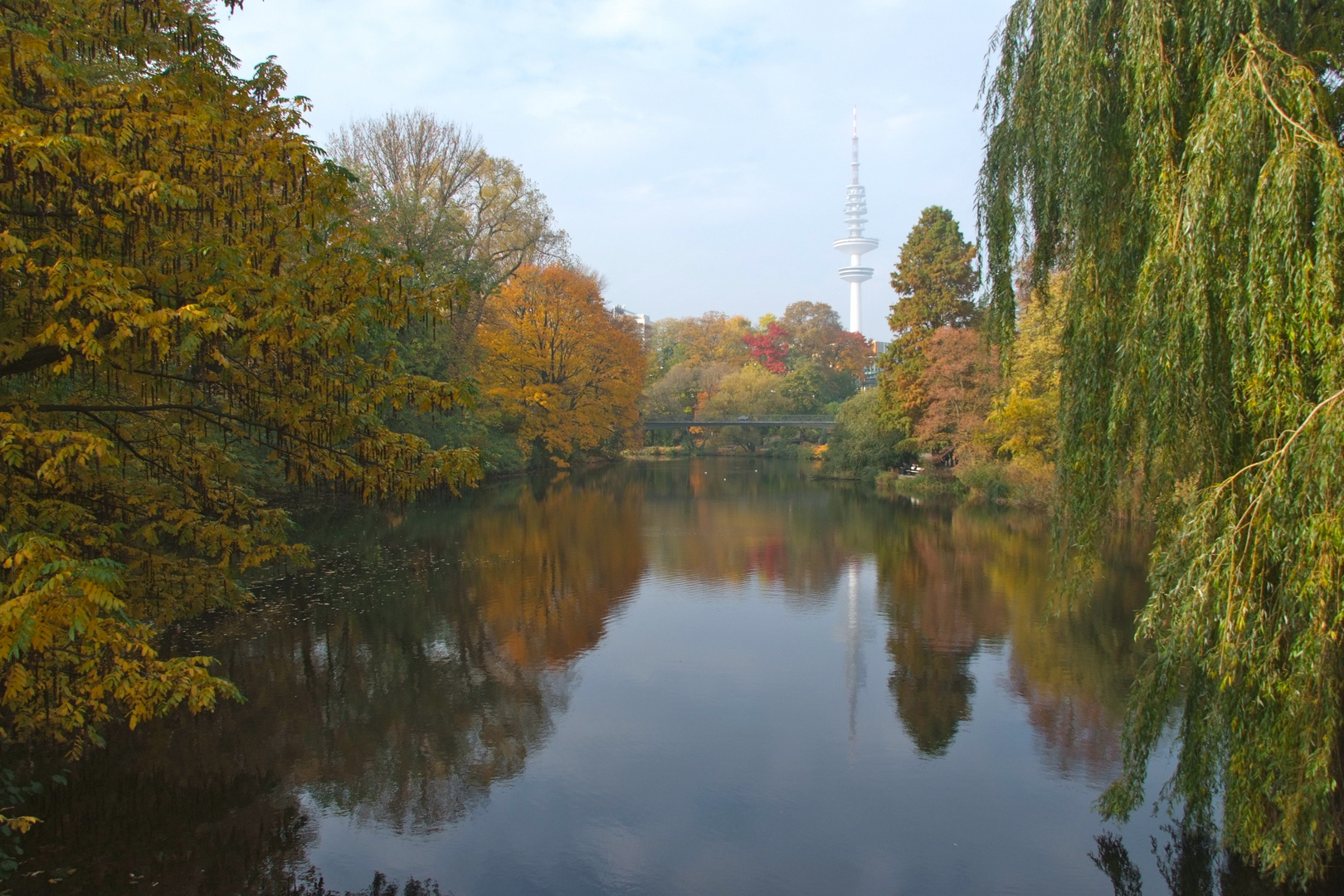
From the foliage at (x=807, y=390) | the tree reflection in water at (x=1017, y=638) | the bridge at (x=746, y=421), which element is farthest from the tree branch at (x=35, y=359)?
the foliage at (x=807, y=390)

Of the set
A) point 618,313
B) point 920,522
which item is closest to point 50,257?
point 920,522

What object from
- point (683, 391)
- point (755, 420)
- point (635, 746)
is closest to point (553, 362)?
point (755, 420)

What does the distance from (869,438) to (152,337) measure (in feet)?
120

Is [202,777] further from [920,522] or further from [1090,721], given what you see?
[920,522]

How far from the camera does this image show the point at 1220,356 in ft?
19.7

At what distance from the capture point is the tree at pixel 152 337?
4844 mm

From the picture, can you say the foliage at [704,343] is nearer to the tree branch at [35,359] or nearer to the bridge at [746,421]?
the bridge at [746,421]

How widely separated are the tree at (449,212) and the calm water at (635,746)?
14636mm

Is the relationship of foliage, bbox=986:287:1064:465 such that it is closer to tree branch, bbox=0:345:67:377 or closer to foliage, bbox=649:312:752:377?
tree branch, bbox=0:345:67:377

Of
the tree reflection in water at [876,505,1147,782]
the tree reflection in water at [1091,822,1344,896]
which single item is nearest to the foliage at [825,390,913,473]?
the tree reflection in water at [876,505,1147,782]

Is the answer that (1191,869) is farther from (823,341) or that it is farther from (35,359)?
(823,341)

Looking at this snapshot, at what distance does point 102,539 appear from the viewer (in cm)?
630

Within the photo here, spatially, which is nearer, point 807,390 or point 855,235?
point 807,390

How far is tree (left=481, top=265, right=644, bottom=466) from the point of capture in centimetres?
3903
